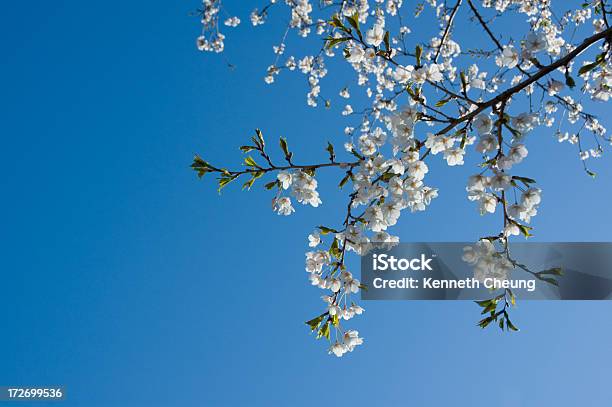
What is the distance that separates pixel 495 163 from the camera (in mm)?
1623

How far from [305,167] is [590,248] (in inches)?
192

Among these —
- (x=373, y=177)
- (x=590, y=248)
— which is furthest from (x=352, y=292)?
(x=590, y=248)

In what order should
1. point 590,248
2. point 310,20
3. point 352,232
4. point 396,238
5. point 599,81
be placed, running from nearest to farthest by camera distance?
point 352,232, point 396,238, point 599,81, point 310,20, point 590,248

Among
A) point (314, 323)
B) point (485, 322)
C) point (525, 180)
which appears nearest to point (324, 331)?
point (314, 323)

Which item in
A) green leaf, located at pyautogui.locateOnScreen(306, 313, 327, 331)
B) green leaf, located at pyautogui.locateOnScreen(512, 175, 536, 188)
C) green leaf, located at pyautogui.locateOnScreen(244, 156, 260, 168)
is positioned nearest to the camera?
green leaf, located at pyautogui.locateOnScreen(512, 175, 536, 188)

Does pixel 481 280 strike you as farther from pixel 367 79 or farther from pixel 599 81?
pixel 367 79

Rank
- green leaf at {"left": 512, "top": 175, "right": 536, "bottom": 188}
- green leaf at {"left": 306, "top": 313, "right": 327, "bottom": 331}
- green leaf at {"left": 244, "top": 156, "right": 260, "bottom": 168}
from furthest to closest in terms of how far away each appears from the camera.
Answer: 1. green leaf at {"left": 306, "top": 313, "right": 327, "bottom": 331}
2. green leaf at {"left": 244, "top": 156, "right": 260, "bottom": 168}
3. green leaf at {"left": 512, "top": 175, "right": 536, "bottom": 188}

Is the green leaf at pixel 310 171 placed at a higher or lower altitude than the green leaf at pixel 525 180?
higher

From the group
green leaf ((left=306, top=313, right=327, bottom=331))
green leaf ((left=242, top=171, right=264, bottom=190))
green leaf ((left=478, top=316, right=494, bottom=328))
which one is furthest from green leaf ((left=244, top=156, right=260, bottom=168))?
green leaf ((left=478, top=316, right=494, bottom=328))

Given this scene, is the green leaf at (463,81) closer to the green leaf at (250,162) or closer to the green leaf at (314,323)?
the green leaf at (250,162)

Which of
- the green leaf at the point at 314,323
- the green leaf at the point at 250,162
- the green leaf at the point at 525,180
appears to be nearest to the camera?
the green leaf at the point at 525,180

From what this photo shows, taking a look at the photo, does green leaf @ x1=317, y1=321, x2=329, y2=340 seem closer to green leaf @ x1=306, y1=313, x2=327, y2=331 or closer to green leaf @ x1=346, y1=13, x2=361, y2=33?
green leaf @ x1=306, y1=313, x2=327, y2=331

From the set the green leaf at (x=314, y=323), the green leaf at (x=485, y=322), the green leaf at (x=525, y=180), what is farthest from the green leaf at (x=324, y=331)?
the green leaf at (x=525, y=180)

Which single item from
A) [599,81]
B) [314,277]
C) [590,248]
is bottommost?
[314,277]
